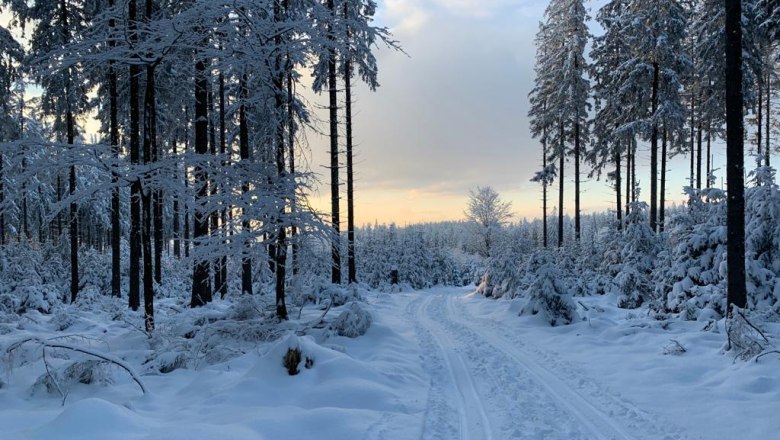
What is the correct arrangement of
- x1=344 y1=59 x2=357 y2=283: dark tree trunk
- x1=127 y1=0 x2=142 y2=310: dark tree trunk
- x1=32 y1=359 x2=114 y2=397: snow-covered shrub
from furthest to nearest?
1. x1=344 y1=59 x2=357 y2=283: dark tree trunk
2. x1=127 y1=0 x2=142 y2=310: dark tree trunk
3. x1=32 y1=359 x2=114 y2=397: snow-covered shrub

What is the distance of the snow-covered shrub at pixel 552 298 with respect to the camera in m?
12.9

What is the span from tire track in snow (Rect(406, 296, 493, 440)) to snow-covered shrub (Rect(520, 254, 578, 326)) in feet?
11.8

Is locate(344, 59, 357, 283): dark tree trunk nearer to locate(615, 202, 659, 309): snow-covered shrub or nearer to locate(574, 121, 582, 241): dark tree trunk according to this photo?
locate(615, 202, 659, 309): snow-covered shrub

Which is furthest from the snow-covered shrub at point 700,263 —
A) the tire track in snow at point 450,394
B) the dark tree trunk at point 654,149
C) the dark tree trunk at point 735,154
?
the dark tree trunk at point 654,149

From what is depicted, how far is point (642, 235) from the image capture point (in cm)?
1691

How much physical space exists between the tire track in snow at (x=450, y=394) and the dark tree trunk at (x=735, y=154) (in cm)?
587

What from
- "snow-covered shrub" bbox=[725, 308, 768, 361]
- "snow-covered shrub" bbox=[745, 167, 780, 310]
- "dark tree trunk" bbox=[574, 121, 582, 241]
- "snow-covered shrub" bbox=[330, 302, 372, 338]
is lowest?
"snow-covered shrub" bbox=[330, 302, 372, 338]

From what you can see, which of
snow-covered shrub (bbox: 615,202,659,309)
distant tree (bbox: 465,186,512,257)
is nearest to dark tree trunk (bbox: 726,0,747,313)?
snow-covered shrub (bbox: 615,202,659,309)

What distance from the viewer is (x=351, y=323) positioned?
10.4 meters

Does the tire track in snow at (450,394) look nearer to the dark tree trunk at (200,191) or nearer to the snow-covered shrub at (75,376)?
the snow-covered shrub at (75,376)

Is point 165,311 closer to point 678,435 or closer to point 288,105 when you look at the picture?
point 288,105

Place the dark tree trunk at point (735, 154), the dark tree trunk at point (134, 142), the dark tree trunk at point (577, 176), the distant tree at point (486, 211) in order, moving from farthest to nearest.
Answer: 1. the distant tree at point (486, 211)
2. the dark tree trunk at point (577, 176)
3. the dark tree trunk at point (134, 142)
4. the dark tree trunk at point (735, 154)

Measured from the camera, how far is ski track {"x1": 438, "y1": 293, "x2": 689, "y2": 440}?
5.45 metres

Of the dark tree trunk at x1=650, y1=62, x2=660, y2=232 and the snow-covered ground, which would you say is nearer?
the snow-covered ground
